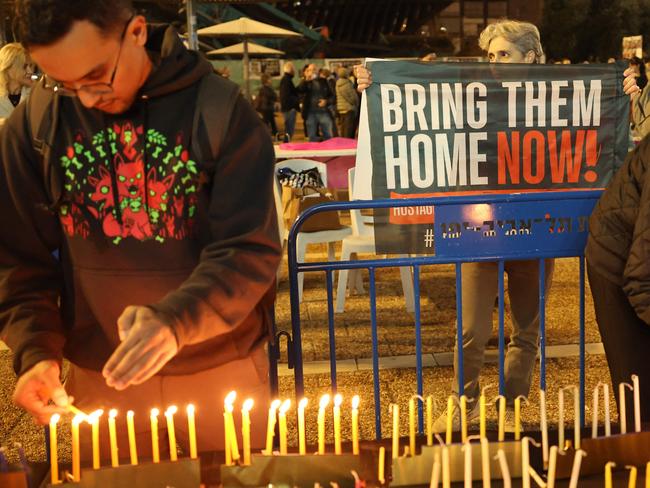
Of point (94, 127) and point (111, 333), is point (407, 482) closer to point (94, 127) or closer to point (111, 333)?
point (111, 333)

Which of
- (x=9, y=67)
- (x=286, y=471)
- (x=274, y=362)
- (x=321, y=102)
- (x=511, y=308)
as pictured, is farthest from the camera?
(x=321, y=102)

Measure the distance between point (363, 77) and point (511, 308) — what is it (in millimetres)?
1582

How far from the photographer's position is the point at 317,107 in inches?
746

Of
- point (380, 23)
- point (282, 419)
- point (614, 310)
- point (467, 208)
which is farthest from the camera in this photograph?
point (380, 23)

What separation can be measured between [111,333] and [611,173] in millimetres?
3630

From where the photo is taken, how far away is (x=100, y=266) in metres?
2.15

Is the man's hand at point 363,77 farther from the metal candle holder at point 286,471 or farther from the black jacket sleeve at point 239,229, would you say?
the metal candle holder at point 286,471

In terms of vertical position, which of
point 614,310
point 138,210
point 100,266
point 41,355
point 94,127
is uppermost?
point 94,127

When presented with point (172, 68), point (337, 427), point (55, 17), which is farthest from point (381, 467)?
point (55, 17)

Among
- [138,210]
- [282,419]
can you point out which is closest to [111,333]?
[138,210]

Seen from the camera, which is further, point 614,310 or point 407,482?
point 614,310

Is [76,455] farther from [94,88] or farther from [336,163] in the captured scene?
[336,163]

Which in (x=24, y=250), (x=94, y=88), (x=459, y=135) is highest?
(x=94, y=88)

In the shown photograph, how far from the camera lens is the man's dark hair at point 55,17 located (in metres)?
1.76
